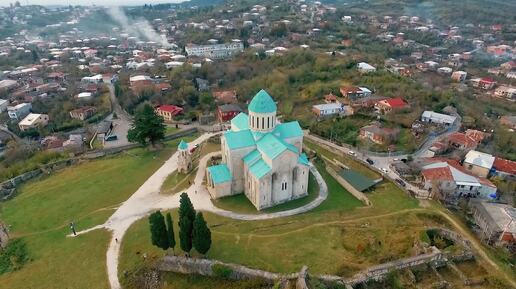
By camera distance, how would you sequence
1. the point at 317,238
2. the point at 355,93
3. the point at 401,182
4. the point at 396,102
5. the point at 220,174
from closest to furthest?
1. the point at 317,238
2. the point at 220,174
3. the point at 401,182
4. the point at 396,102
5. the point at 355,93

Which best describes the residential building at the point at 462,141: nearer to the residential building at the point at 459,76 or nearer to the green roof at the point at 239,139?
the green roof at the point at 239,139

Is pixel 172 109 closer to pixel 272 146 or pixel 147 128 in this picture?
pixel 147 128

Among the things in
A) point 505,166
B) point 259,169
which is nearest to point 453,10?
point 505,166

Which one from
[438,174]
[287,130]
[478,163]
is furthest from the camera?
[478,163]

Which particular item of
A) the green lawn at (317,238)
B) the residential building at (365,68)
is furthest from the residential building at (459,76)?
the green lawn at (317,238)

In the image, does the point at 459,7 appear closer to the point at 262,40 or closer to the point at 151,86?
the point at 262,40

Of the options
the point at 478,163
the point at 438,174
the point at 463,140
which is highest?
the point at 438,174

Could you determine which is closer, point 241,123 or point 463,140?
point 241,123

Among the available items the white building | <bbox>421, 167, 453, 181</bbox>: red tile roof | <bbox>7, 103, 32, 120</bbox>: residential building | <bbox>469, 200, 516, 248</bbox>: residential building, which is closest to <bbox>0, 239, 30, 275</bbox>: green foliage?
<bbox>421, 167, 453, 181</bbox>: red tile roof
